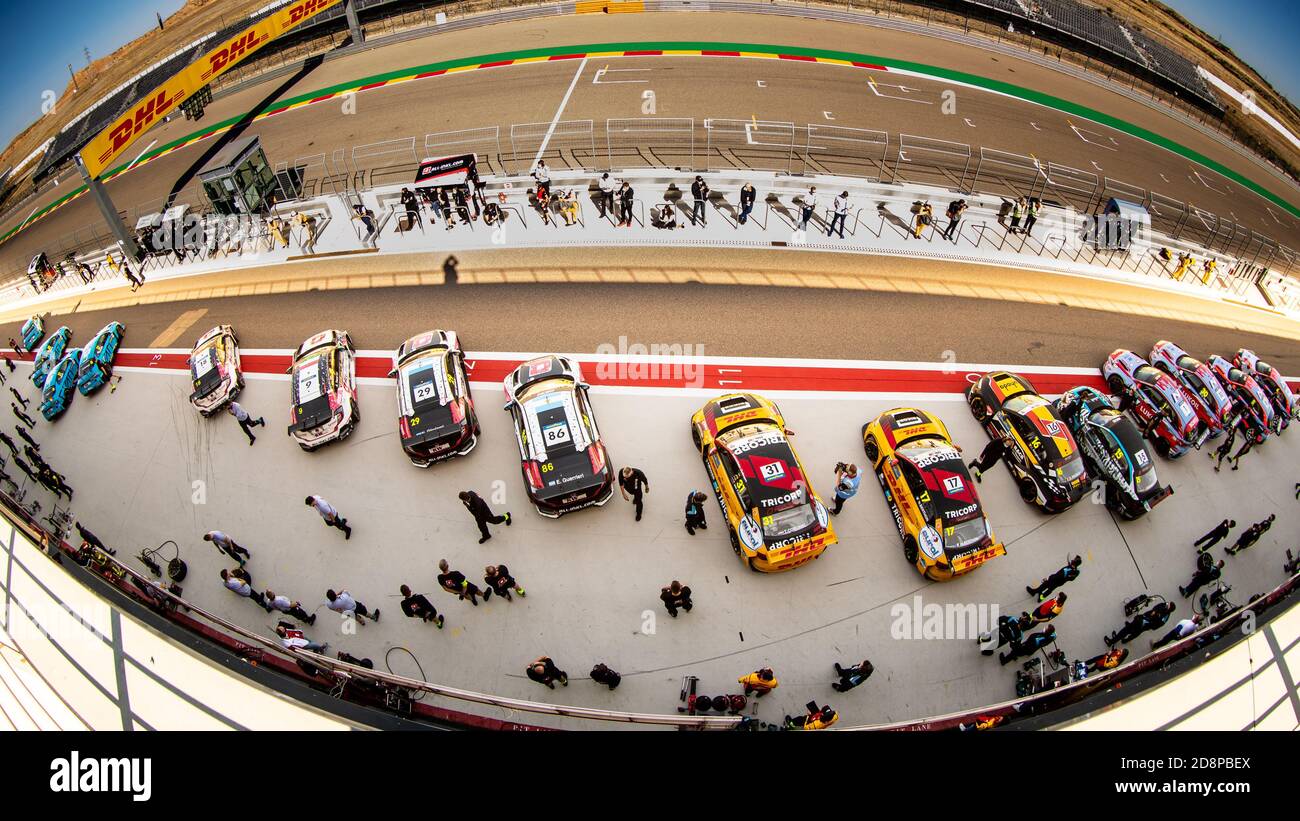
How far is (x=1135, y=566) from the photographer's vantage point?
1109 cm

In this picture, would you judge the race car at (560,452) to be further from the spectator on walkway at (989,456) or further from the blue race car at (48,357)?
the blue race car at (48,357)

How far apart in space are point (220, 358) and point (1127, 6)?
154ft

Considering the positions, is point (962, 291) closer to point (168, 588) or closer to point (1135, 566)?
point (1135, 566)

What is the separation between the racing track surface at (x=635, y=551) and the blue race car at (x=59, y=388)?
4.92ft

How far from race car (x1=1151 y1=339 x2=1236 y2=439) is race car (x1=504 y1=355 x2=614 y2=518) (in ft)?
41.5

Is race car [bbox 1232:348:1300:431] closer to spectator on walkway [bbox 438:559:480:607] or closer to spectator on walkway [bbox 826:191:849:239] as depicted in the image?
spectator on walkway [bbox 826:191:849:239]

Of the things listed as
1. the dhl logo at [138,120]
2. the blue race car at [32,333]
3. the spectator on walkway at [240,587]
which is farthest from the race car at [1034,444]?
the blue race car at [32,333]

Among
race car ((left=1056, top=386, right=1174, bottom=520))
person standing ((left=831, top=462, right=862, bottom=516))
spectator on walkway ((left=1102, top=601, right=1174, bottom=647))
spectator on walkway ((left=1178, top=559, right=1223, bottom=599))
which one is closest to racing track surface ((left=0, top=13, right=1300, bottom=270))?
race car ((left=1056, top=386, right=1174, bottom=520))

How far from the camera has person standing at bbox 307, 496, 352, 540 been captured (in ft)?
35.4

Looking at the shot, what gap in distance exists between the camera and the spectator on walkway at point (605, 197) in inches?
659

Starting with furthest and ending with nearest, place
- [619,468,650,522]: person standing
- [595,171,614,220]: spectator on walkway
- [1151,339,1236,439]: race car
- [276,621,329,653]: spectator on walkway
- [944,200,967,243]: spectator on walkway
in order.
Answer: [595,171,614,220]: spectator on walkway, [944,200,967,243]: spectator on walkway, [1151,339,1236,439]: race car, [619,468,650,522]: person standing, [276,621,329,653]: spectator on walkway
